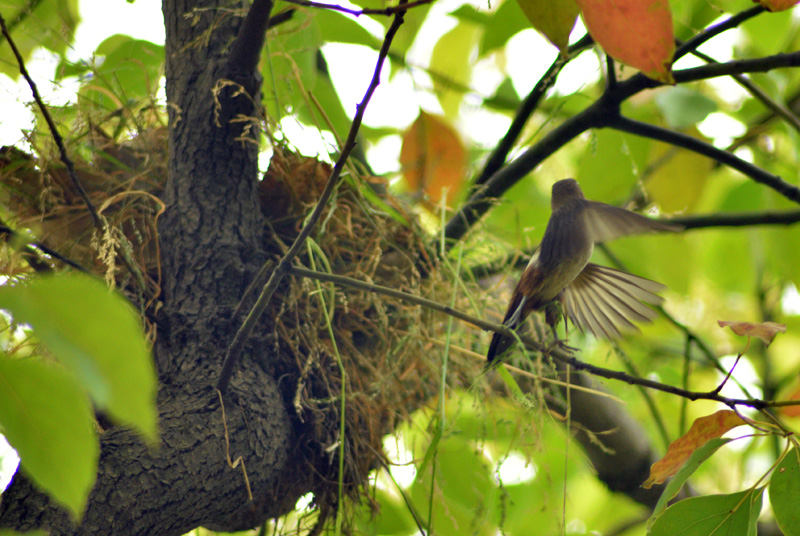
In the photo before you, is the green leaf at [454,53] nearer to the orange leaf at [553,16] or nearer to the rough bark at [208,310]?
the rough bark at [208,310]

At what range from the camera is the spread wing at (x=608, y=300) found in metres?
0.86

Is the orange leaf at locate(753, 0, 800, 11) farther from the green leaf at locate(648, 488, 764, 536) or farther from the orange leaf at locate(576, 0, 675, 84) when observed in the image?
the green leaf at locate(648, 488, 764, 536)

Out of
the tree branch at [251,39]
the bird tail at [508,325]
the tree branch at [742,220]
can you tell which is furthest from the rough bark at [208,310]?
the tree branch at [742,220]

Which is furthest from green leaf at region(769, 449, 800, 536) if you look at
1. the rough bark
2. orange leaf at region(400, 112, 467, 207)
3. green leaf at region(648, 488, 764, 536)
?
orange leaf at region(400, 112, 467, 207)

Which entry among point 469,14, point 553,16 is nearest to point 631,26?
point 553,16

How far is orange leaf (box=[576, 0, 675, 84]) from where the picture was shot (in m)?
0.40

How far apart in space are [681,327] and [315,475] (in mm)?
587

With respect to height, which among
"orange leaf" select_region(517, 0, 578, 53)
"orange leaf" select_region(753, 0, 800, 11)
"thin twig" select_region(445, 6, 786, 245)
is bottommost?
"orange leaf" select_region(517, 0, 578, 53)

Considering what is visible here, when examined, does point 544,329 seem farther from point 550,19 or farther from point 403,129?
point 550,19

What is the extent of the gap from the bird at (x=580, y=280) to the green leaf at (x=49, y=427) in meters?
0.54

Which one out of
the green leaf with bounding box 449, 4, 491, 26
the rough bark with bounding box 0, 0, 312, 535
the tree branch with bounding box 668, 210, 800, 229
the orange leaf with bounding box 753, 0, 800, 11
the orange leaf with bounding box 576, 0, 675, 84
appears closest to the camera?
the orange leaf with bounding box 576, 0, 675, 84

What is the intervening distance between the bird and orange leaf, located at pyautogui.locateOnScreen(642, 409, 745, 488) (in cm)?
22

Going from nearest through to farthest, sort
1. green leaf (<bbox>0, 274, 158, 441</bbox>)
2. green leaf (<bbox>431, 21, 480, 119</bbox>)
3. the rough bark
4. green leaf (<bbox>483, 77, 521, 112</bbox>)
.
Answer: green leaf (<bbox>0, 274, 158, 441</bbox>)
the rough bark
green leaf (<bbox>483, 77, 521, 112</bbox>)
green leaf (<bbox>431, 21, 480, 119</bbox>)

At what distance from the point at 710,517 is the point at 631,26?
0.41 meters
